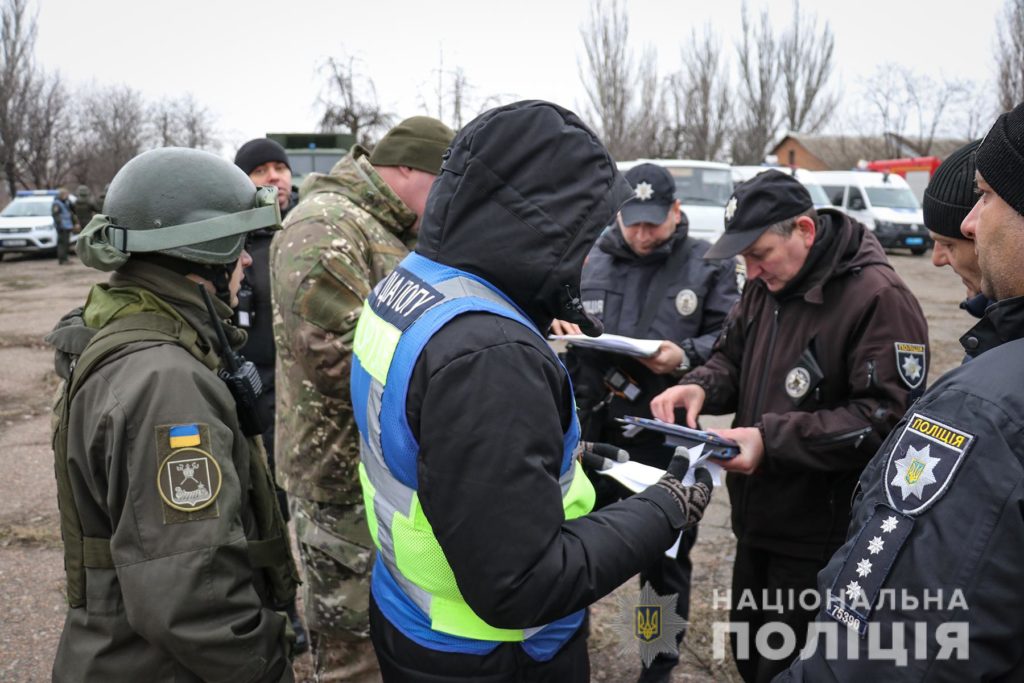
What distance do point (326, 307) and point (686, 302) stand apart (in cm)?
185

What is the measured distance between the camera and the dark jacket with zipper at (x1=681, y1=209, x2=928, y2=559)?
8.41 ft

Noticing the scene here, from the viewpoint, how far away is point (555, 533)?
4.75 feet

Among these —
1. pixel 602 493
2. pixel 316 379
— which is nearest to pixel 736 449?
pixel 602 493

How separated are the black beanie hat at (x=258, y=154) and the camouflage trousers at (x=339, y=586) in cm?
298

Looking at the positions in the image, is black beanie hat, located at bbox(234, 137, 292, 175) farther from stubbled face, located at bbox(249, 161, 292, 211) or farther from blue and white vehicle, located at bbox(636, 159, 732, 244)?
blue and white vehicle, located at bbox(636, 159, 732, 244)

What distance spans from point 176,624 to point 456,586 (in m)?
0.61

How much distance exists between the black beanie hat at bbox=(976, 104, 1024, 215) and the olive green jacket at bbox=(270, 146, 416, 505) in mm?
1809

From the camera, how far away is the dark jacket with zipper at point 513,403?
1.40 meters

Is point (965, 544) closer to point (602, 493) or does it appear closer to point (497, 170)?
point (497, 170)

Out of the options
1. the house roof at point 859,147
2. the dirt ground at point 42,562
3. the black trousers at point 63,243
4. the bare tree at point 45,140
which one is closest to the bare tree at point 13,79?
the bare tree at point 45,140

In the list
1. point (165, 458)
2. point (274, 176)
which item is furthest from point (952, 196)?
point (274, 176)

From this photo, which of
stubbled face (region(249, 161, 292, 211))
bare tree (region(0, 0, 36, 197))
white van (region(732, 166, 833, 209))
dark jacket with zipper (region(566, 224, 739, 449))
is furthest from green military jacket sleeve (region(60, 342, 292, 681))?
bare tree (region(0, 0, 36, 197))

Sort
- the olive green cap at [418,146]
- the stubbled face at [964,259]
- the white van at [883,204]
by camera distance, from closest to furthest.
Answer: the stubbled face at [964,259] < the olive green cap at [418,146] < the white van at [883,204]

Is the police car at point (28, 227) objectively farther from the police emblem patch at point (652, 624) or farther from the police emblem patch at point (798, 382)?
the police emblem patch at point (798, 382)
